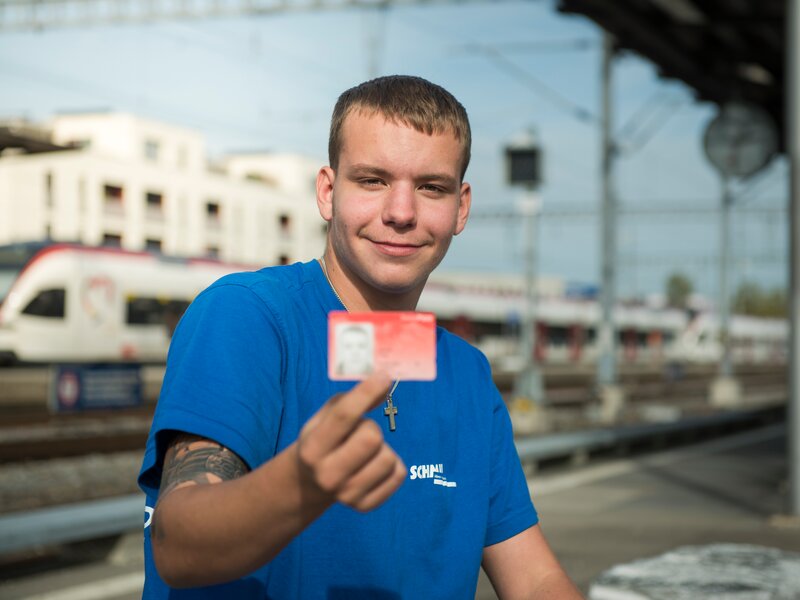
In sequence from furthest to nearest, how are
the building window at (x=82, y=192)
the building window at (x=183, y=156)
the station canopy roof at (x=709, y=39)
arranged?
the building window at (x=183, y=156) < the building window at (x=82, y=192) < the station canopy roof at (x=709, y=39)

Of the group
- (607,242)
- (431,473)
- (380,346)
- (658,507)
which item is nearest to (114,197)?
(607,242)

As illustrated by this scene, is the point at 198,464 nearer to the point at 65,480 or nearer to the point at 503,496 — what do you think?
the point at 503,496

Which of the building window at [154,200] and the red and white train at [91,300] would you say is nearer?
the red and white train at [91,300]

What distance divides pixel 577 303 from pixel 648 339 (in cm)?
1333

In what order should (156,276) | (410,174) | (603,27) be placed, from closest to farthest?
(410,174), (603,27), (156,276)

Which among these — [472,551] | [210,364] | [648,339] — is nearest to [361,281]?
[210,364]

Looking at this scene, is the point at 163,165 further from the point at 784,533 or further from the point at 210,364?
the point at 210,364

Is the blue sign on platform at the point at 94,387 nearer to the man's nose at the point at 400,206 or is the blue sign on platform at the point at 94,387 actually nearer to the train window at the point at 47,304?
the train window at the point at 47,304

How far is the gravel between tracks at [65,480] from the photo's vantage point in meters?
11.9

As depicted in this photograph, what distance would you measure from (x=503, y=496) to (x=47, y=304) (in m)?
30.7

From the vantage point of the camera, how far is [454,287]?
53531 millimetres

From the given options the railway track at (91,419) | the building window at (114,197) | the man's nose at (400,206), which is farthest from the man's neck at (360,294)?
the building window at (114,197)

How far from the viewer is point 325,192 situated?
7.00 feet

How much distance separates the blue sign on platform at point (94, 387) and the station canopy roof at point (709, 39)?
35.5ft
